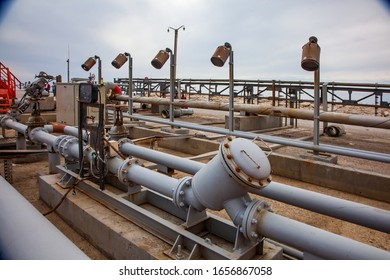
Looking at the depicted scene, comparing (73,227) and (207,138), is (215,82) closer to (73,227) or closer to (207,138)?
(207,138)

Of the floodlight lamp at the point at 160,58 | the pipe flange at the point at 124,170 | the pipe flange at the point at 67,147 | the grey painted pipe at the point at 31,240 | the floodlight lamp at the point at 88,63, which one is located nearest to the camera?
the grey painted pipe at the point at 31,240

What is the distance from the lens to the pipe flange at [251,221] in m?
1.99

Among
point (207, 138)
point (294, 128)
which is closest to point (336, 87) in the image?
point (294, 128)

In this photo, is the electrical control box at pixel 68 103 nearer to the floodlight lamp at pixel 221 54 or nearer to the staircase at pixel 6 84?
the staircase at pixel 6 84

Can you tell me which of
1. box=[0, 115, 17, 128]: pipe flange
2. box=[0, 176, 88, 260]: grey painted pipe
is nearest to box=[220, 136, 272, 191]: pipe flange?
box=[0, 176, 88, 260]: grey painted pipe

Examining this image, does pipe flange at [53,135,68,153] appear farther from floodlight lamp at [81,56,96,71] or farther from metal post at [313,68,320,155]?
floodlight lamp at [81,56,96,71]

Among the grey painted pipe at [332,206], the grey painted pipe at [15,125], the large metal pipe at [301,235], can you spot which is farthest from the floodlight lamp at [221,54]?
the grey painted pipe at [15,125]

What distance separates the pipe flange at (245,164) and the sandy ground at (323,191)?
5.51ft

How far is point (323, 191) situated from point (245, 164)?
8.99ft

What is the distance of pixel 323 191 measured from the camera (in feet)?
13.7

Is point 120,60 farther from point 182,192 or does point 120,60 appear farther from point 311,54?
point 182,192

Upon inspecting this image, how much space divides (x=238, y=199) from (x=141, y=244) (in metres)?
0.91

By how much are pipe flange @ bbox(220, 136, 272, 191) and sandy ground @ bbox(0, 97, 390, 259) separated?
66.2 inches

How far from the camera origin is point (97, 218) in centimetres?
297
